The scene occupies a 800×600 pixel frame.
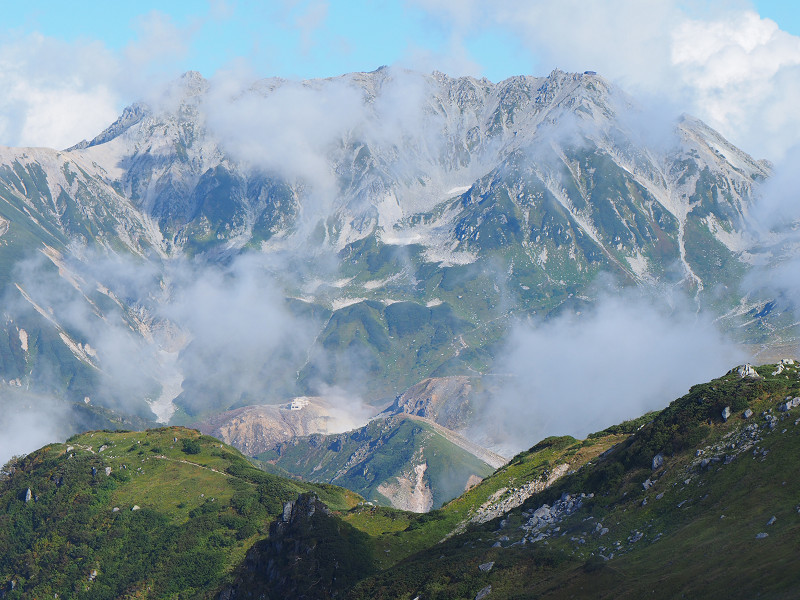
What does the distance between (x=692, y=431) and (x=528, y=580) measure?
35.6 metres

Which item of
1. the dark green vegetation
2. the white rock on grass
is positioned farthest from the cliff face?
the white rock on grass

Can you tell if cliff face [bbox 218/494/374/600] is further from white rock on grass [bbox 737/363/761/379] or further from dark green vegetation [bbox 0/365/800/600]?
white rock on grass [bbox 737/363/761/379]

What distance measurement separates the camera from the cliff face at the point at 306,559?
16162 centimetres

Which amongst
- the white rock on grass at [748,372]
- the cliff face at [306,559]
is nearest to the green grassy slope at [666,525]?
the white rock on grass at [748,372]

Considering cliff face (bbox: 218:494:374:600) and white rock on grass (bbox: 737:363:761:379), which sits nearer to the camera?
white rock on grass (bbox: 737:363:761:379)

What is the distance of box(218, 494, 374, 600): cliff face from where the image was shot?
162m

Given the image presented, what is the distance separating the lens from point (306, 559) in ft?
563

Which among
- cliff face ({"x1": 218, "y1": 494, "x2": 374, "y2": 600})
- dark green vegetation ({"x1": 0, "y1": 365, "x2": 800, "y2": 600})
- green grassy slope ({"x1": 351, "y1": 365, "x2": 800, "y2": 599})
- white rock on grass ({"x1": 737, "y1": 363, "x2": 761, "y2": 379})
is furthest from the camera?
cliff face ({"x1": 218, "y1": 494, "x2": 374, "y2": 600})

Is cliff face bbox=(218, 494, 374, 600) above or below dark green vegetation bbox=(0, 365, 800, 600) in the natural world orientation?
above

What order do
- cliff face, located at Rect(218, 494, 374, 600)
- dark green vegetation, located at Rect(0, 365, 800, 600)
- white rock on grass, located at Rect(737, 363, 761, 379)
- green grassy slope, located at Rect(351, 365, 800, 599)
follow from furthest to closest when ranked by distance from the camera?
cliff face, located at Rect(218, 494, 374, 600) < white rock on grass, located at Rect(737, 363, 761, 379) < dark green vegetation, located at Rect(0, 365, 800, 600) < green grassy slope, located at Rect(351, 365, 800, 599)

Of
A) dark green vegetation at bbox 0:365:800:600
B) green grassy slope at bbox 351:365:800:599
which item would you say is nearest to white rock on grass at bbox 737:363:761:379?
dark green vegetation at bbox 0:365:800:600

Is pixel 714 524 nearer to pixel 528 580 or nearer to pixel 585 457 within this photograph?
pixel 528 580

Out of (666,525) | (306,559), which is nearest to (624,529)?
(666,525)

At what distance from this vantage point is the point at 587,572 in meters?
109
